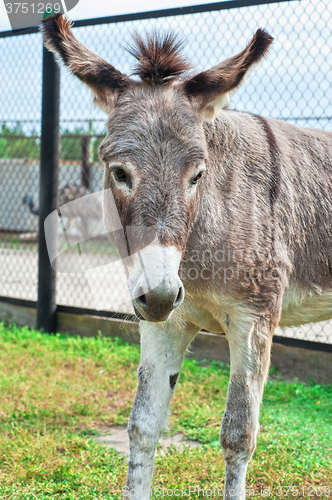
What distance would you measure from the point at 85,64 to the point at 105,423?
Answer: 260 centimetres

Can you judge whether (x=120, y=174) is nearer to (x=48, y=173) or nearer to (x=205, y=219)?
(x=205, y=219)

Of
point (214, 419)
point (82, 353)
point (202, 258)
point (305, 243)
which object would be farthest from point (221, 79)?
point (82, 353)

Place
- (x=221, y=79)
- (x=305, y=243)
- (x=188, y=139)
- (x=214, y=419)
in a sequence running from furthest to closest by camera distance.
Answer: (x=214, y=419)
(x=305, y=243)
(x=221, y=79)
(x=188, y=139)

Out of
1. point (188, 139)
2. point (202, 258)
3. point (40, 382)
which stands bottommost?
point (40, 382)

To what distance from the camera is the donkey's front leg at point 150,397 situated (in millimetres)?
2311

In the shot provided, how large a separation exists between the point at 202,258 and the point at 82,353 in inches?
115

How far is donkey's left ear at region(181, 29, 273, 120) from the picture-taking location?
6.48 feet

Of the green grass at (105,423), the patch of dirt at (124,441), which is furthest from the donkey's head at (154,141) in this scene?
the patch of dirt at (124,441)

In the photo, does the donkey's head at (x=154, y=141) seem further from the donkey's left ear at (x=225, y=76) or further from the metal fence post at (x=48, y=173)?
the metal fence post at (x=48, y=173)

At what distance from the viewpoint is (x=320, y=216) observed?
2.62m

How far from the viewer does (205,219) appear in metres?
2.15

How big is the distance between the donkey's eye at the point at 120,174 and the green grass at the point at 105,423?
68.9 inches

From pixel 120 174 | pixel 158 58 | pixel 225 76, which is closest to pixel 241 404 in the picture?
pixel 120 174

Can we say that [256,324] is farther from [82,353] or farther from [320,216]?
[82,353]
